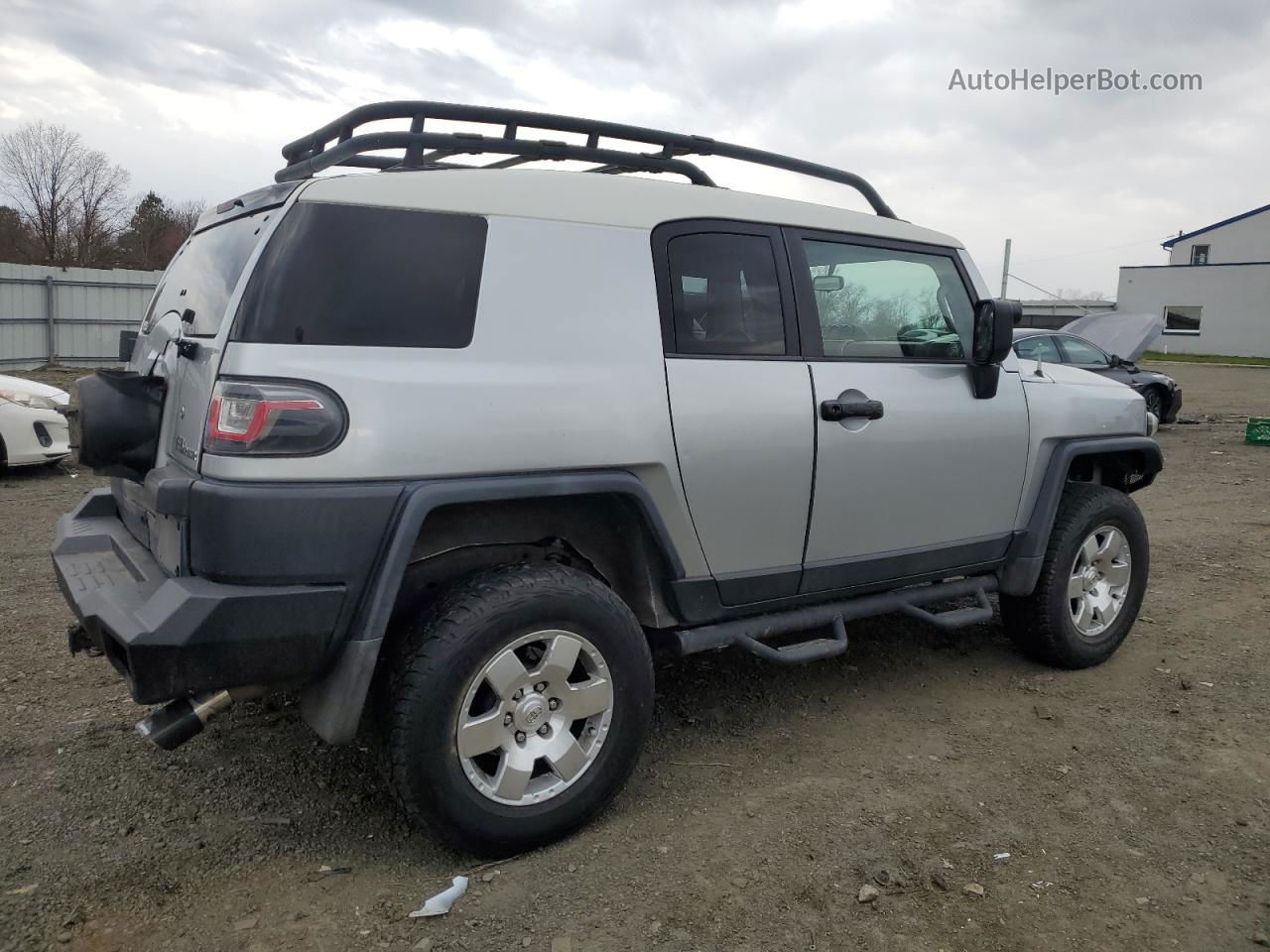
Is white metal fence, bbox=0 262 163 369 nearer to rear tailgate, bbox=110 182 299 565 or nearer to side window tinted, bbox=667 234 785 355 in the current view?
rear tailgate, bbox=110 182 299 565

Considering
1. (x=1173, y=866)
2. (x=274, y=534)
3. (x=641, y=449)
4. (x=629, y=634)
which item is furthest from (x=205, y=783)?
A: (x=1173, y=866)

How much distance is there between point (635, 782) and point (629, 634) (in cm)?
70

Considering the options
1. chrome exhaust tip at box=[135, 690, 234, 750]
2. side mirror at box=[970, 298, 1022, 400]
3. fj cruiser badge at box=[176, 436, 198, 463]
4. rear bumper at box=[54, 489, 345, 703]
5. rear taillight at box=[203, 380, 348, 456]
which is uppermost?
side mirror at box=[970, 298, 1022, 400]

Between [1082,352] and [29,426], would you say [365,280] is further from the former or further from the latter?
[1082,352]

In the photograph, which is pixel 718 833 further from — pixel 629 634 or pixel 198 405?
pixel 198 405

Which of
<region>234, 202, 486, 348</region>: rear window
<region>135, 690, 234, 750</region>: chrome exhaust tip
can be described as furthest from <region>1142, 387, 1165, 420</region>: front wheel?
<region>135, 690, 234, 750</region>: chrome exhaust tip

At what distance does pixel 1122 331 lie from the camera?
47.2 ft

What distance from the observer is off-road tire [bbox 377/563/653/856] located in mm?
2572

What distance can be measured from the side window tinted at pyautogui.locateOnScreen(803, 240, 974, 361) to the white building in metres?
42.3

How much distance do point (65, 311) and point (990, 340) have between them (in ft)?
63.5

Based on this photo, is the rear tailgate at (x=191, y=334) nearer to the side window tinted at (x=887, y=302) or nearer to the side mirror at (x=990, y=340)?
the side window tinted at (x=887, y=302)

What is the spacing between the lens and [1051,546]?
4254 mm

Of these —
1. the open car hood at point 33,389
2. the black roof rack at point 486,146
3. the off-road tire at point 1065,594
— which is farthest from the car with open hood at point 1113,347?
the open car hood at point 33,389

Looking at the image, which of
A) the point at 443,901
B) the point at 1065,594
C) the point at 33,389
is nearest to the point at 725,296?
the point at 443,901
